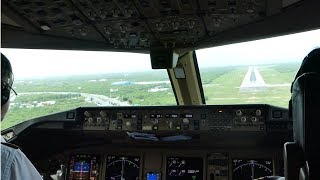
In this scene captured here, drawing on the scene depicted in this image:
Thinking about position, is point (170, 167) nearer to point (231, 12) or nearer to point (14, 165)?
point (231, 12)

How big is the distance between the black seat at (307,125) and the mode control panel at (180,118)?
1523 millimetres

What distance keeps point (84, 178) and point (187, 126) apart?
3.49 feet

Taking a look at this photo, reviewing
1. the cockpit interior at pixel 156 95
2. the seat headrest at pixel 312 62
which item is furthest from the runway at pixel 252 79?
the seat headrest at pixel 312 62

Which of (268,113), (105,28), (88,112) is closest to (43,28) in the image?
(105,28)

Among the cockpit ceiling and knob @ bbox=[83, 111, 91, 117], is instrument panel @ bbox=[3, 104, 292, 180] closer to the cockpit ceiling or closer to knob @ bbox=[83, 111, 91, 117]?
knob @ bbox=[83, 111, 91, 117]

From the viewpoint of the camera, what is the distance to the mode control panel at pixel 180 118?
10.5 ft

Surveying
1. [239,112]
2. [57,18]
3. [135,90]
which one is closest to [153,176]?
[135,90]

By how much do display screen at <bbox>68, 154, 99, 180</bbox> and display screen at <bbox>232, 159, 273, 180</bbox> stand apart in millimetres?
1171

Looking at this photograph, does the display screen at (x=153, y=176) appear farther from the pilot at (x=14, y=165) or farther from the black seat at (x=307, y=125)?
the pilot at (x=14, y=165)

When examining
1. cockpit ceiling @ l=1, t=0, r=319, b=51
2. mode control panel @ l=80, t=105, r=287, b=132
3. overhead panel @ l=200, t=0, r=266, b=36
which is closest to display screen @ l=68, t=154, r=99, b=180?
mode control panel @ l=80, t=105, r=287, b=132

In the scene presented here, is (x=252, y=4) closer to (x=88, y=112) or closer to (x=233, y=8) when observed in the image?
(x=233, y=8)

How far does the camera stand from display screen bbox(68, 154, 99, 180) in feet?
12.2

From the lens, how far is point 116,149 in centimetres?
371

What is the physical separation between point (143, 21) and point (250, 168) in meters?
1.48
